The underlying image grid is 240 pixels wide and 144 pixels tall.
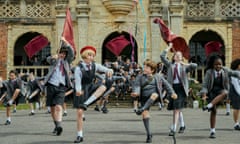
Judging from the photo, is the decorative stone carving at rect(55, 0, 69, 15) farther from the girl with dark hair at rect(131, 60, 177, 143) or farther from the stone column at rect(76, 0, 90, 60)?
the girl with dark hair at rect(131, 60, 177, 143)

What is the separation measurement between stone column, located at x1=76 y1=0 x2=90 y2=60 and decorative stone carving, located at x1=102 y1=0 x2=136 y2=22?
108 centimetres

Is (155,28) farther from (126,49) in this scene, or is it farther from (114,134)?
(114,134)

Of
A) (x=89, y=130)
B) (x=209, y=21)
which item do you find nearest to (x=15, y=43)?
(x=209, y=21)

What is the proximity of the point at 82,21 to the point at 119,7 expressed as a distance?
212 centimetres

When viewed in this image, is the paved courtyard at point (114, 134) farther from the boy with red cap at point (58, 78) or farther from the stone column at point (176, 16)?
the stone column at point (176, 16)

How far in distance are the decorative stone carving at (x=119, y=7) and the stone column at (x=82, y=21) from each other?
3.54 ft

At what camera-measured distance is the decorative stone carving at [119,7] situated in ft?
93.7

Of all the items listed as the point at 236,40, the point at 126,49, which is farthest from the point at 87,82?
the point at 126,49

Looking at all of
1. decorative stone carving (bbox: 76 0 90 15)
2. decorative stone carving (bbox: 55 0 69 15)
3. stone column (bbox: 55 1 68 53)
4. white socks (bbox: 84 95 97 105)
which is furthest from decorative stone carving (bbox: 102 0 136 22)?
white socks (bbox: 84 95 97 105)

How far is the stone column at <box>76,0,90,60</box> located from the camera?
2870cm

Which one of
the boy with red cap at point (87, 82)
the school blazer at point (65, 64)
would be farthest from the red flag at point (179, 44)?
the boy with red cap at point (87, 82)

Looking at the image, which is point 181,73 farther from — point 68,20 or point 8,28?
point 8,28

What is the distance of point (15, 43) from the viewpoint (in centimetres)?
3028

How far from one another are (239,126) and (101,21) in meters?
15.8
